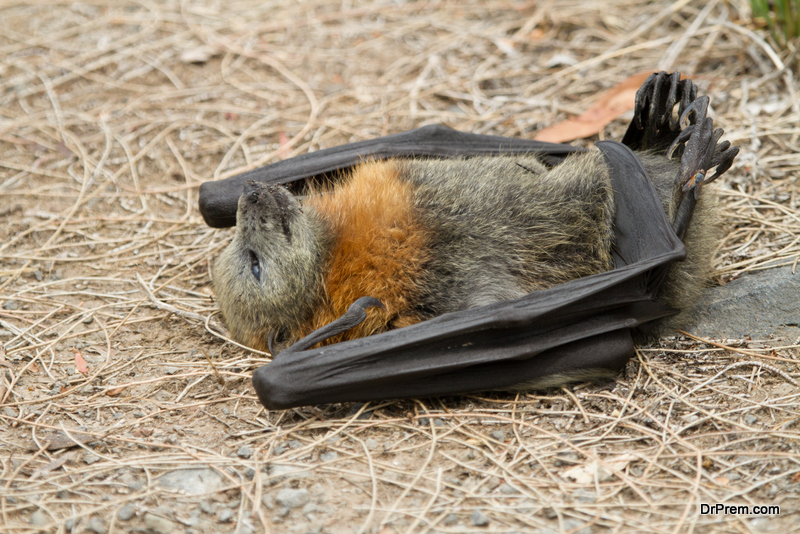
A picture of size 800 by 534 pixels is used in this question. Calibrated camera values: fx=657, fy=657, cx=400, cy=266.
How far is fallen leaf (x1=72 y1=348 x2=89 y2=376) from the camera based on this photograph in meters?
4.85

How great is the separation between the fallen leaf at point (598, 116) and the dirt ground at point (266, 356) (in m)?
0.18

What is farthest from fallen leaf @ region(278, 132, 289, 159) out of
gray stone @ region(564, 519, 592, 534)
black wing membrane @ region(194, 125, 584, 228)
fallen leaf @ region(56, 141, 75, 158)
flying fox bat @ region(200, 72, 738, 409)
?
gray stone @ region(564, 519, 592, 534)

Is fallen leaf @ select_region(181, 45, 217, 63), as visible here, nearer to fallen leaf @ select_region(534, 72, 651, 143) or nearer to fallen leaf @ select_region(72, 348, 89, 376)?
fallen leaf @ select_region(534, 72, 651, 143)

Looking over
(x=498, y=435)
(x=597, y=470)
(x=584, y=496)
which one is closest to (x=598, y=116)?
(x=498, y=435)

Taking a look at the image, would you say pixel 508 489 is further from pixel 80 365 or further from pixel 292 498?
pixel 80 365

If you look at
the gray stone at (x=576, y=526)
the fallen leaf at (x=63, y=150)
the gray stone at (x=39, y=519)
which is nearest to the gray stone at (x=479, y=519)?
the gray stone at (x=576, y=526)

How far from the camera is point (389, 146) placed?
560cm

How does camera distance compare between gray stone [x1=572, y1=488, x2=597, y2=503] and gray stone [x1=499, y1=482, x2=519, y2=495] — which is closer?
gray stone [x1=572, y1=488, x2=597, y2=503]

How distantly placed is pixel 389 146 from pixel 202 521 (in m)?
3.33

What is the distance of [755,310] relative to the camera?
4.70m

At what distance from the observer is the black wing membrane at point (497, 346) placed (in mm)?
4074

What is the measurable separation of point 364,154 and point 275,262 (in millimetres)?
1361

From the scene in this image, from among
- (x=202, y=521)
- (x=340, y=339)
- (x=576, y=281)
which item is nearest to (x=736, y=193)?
(x=576, y=281)

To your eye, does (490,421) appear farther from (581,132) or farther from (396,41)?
(396,41)
